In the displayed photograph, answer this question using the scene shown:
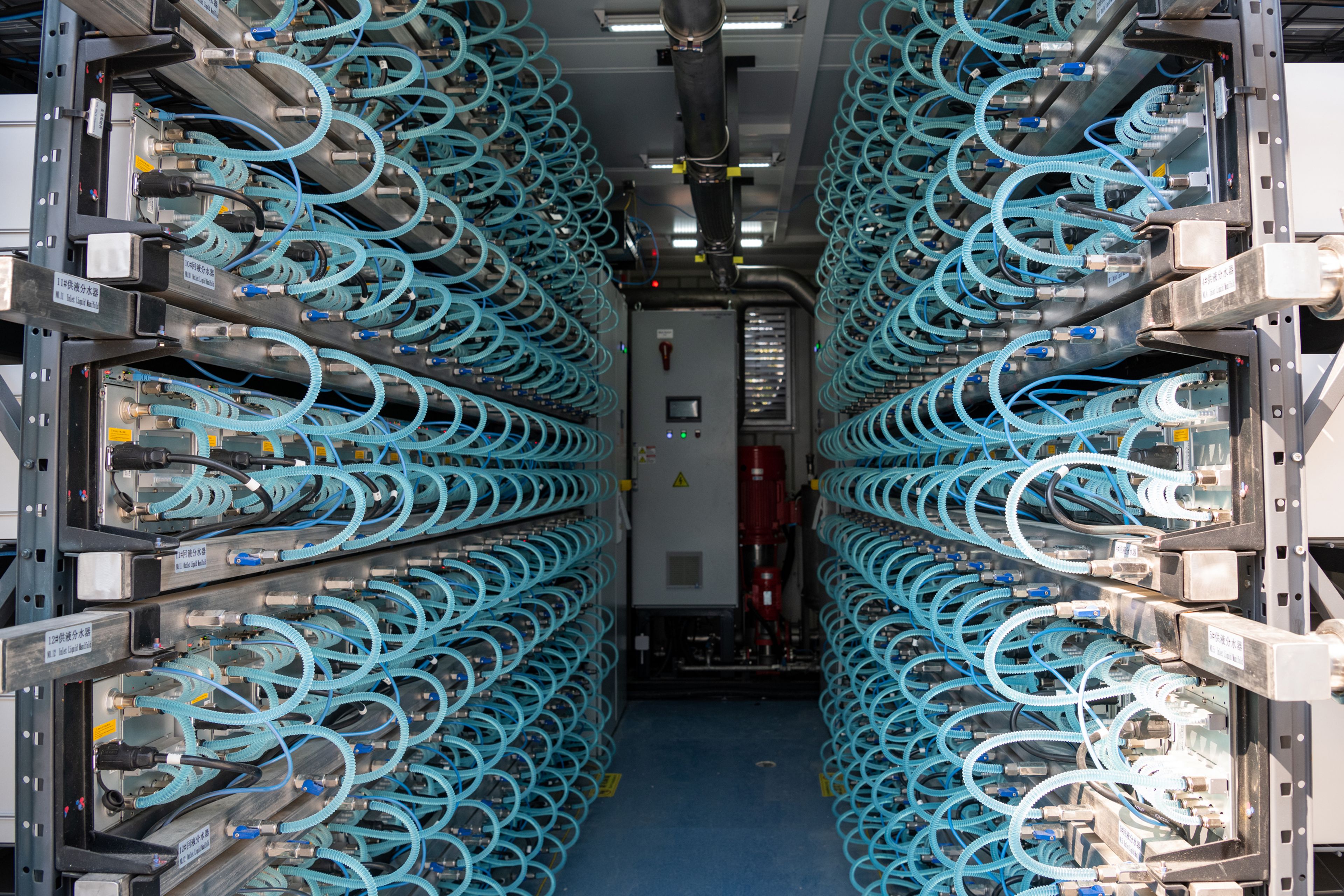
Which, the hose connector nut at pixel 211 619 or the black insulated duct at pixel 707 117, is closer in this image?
the hose connector nut at pixel 211 619

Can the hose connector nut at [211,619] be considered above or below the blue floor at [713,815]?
above

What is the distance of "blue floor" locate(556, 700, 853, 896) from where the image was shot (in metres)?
3.12

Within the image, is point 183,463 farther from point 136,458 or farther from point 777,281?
point 777,281

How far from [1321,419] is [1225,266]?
51cm

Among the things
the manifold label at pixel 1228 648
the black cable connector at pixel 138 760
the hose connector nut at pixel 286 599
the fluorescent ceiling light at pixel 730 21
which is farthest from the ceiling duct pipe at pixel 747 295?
the manifold label at pixel 1228 648

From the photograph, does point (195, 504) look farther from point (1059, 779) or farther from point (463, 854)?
point (1059, 779)

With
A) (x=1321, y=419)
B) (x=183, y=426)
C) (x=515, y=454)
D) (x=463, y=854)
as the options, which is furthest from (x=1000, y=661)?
(x=183, y=426)

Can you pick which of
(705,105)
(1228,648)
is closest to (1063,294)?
(1228,648)

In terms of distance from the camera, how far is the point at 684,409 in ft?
17.9

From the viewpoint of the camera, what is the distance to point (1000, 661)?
82.2 inches

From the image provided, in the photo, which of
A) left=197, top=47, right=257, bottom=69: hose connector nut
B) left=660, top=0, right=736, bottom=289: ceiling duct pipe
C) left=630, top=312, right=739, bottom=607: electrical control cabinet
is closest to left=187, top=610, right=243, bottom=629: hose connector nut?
left=197, top=47, right=257, bottom=69: hose connector nut

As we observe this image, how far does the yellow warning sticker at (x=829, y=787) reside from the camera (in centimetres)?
380

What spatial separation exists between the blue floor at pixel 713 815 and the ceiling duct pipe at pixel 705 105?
9.28ft

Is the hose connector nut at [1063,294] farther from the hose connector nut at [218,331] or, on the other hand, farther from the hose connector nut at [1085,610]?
the hose connector nut at [218,331]
